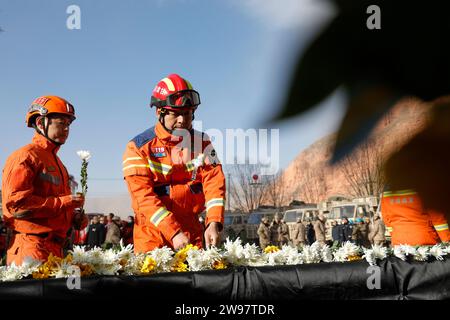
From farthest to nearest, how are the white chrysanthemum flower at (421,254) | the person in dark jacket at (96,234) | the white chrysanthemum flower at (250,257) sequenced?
1. the person in dark jacket at (96,234)
2. the white chrysanthemum flower at (421,254)
3. the white chrysanthemum flower at (250,257)

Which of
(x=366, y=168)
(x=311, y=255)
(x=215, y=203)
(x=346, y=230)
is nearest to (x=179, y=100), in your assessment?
(x=215, y=203)

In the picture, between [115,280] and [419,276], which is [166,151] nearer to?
[115,280]

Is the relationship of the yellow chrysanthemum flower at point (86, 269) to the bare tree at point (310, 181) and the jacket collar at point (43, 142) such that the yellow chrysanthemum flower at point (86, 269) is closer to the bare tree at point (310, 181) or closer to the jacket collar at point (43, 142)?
the jacket collar at point (43, 142)

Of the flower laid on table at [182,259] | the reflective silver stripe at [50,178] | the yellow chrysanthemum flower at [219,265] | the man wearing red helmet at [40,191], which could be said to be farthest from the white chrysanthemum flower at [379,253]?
the reflective silver stripe at [50,178]

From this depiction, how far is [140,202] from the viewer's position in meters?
3.55

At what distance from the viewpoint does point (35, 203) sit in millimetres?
3523

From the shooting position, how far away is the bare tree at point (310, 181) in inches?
25.1

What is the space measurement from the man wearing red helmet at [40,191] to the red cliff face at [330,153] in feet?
10.4

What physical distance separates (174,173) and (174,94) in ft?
1.88

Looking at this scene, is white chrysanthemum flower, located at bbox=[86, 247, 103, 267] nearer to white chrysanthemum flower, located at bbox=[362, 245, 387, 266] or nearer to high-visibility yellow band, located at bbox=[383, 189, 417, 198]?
white chrysanthemum flower, located at bbox=[362, 245, 387, 266]

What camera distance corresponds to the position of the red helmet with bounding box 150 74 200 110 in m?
3.66

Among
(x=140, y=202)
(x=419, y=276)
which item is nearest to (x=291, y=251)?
(x=419, y=276)

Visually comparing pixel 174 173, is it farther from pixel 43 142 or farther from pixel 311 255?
pixel 311 255

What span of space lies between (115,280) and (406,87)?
81.8 inches
